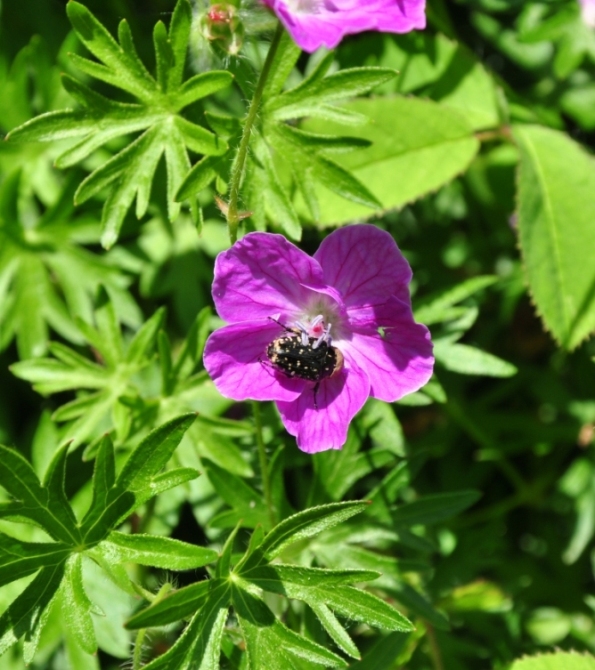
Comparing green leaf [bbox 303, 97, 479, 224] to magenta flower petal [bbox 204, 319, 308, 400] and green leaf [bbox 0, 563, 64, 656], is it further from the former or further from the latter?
green leaf [bbox 0, 563, 64, 656]

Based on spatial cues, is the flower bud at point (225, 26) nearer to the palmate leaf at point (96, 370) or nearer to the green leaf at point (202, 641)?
the palmate leaf at point (96, 370)

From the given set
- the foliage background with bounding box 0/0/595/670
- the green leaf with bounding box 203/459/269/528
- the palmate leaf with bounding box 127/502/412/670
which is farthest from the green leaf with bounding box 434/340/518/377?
the palmate leaf with bounding box 127/502/412/670

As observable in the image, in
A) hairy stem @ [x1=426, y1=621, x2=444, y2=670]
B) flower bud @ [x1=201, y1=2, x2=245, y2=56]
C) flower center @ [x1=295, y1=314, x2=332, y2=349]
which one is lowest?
hairy stem @ [x1=426, y1=621, x2=444, y2=670]

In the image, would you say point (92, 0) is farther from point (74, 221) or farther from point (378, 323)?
point (378, 323)

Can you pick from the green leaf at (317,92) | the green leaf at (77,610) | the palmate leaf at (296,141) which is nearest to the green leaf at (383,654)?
the green leaf at (77,610)

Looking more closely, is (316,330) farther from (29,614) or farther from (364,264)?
(29,614)

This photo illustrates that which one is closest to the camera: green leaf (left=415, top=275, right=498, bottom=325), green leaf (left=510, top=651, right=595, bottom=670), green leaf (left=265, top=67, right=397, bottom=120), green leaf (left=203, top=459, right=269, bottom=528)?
green leaf (left=265, top=67, right=397, bottom=120)
